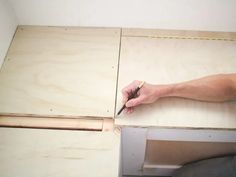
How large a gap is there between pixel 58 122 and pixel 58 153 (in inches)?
4.6

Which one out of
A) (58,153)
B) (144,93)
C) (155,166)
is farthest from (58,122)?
(155,166)

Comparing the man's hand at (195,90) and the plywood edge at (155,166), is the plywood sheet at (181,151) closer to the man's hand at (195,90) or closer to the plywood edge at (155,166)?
the plywood edge at (155,166)

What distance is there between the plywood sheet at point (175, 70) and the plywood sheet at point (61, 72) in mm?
66

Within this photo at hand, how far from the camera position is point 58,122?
876 mm

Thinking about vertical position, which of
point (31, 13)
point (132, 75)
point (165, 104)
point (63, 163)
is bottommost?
point (63, 163)

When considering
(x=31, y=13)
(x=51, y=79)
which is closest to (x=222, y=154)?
(x=51, y=79)

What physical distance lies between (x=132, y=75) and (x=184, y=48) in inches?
11.1

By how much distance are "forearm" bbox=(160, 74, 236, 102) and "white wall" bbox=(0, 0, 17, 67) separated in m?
0.68

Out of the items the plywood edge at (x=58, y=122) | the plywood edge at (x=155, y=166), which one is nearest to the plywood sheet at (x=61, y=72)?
the plywood edge at (x=58, y=122)

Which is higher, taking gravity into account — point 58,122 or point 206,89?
point 206,89

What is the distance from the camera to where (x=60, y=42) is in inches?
43.2

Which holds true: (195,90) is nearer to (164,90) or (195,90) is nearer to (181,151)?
(164,90)

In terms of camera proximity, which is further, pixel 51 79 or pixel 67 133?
pixel 51 79

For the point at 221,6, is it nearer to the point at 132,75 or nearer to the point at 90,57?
the point at 132,75
